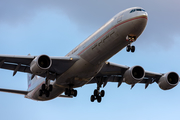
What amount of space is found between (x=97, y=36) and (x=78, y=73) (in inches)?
164

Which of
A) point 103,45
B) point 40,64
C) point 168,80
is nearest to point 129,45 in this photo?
point 103,45

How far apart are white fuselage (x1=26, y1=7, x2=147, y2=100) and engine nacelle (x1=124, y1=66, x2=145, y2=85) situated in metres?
4.16

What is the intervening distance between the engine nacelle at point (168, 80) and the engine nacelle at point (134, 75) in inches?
128

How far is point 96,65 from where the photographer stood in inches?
1198

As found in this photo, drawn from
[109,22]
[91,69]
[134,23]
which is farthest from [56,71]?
[134,23]

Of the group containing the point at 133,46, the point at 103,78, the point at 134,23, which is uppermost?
the point at 134,23

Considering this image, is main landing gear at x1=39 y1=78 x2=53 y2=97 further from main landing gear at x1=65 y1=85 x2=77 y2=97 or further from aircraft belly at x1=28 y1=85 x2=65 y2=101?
main landing gear at x1=65 y1=85 x2=77 y2=97

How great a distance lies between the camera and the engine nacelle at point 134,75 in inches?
1316

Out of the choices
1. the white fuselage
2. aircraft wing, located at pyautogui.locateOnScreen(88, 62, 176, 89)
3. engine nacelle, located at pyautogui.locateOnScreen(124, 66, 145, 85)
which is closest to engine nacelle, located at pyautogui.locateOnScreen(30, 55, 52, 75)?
the white fuselage

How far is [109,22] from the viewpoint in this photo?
29.1 m

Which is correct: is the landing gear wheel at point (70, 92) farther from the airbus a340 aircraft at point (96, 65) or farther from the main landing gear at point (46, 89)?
the main landing gear at point (46, 89)

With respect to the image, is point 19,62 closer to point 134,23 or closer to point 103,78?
point 103,78

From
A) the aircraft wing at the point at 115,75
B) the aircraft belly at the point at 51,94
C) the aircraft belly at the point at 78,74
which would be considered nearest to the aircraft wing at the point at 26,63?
the aircraft belly at the point at 78,74

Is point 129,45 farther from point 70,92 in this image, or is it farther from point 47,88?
point 47,88
